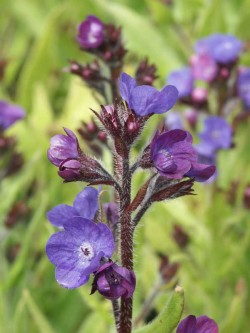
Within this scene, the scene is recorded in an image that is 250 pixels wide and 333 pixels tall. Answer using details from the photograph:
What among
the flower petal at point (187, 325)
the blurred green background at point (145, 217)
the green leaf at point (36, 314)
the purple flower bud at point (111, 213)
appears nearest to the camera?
the flower petal at point (187, 325)

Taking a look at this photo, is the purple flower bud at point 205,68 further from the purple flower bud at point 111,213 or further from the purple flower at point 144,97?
the purple flower at point 144,97

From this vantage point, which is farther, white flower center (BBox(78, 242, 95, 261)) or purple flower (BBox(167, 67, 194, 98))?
purple flower (BBox(167, 67, 194, 98))

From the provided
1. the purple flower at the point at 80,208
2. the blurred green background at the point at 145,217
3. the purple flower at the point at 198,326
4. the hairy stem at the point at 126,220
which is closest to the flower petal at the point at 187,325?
the purple flower at the point at 198,326

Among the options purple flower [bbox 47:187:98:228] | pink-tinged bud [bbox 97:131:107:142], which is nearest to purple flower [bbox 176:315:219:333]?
purple flower [bbox 47:187:98:228]

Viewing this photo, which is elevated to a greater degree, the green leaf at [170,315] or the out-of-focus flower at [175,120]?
the out-of-focus flower at [175,120]

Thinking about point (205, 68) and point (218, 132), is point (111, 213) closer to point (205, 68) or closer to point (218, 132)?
point (218, 132)

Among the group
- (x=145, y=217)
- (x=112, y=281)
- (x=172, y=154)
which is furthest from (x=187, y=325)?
(x=145, y=217)

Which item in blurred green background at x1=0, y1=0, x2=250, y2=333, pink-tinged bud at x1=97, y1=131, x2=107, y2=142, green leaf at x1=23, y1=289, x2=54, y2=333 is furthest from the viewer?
blurred green background at x1=0, y1=0, x2=250, y2=333

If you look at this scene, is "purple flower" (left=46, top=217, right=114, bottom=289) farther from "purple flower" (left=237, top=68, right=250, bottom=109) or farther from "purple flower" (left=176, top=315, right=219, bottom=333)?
"purple flower" (left=237, top=68, right=250, bottom=109)
